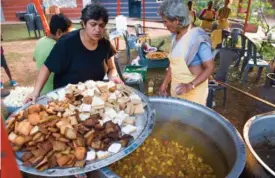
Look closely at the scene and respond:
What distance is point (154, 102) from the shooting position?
7.23ft

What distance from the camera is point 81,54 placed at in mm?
2209

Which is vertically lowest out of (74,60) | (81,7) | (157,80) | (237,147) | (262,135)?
(157,80)

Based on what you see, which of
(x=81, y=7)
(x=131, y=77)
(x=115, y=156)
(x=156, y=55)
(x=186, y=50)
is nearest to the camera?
(x=115, y=156)

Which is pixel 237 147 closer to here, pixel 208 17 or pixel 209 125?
pixel 209 125

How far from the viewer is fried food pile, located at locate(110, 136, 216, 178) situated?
189cm

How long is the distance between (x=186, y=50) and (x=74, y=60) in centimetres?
110

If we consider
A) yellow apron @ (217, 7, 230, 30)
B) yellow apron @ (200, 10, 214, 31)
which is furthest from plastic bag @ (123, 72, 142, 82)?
yellow apron @ (200, 10, 214, 31)

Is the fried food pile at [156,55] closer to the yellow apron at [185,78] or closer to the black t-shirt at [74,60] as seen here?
the yellow apron at [185,78]

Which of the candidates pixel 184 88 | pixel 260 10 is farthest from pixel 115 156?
pixel 260 10

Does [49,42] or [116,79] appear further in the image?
[49,42]

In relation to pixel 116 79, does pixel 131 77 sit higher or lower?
lower

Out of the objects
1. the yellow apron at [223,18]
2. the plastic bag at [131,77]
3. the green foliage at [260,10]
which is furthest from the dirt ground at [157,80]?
the green foliage at [260,10]

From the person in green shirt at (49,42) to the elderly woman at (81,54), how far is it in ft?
1.92

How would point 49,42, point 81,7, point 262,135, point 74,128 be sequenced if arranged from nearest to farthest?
1. point 74,128
2. point 262,135
3. point 49,42
4. point 81,7
